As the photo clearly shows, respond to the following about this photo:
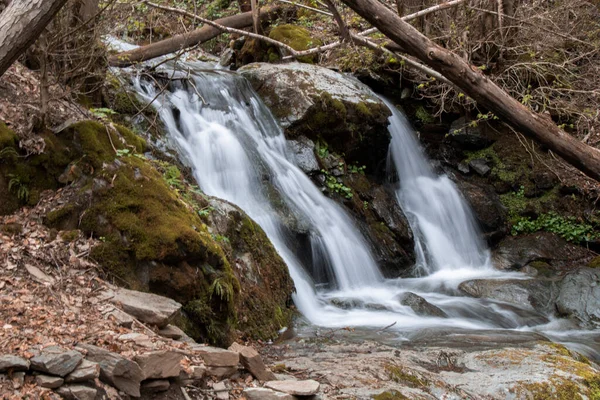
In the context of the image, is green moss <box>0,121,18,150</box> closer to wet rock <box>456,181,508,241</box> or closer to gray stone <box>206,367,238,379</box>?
gray stone <box>206,367,238,379</box>

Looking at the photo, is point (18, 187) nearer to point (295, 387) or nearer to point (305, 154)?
point (295, 387)

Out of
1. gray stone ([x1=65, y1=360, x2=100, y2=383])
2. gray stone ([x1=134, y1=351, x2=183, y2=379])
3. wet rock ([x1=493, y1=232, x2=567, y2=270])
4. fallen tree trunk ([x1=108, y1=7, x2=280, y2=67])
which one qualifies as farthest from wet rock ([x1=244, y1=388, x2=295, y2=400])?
wet rock ([x1=493, y1=232, x2=567, y2=270])

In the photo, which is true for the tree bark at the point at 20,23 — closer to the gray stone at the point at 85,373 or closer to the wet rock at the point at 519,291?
the gray stone at the point at 85,373

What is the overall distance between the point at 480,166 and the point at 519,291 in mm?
5027

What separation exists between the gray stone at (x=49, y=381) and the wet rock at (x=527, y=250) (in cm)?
1018

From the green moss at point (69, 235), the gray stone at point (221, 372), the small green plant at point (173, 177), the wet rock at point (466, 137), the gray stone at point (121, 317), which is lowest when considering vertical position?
the gray stone at point (221, 372)

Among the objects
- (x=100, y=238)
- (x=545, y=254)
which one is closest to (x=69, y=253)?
(x=100, y=238)

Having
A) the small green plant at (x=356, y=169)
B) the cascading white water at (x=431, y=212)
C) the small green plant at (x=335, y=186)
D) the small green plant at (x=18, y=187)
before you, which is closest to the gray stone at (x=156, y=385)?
the small green plant at (x=18, y=187)

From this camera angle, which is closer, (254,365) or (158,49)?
(254,365)

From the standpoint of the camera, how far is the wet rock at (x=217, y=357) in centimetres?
371

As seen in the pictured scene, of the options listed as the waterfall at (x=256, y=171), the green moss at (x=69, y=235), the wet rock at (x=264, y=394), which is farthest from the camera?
the waterfall at (x=256, y=171)

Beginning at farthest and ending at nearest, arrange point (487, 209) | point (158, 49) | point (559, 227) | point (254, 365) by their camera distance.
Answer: point (487, 209)
point (559, 227)
point (158, 49)
point (254, 365)

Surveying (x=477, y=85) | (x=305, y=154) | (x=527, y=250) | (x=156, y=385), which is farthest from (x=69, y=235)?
(x=527, y=250)

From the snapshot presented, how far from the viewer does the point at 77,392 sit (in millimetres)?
2748
